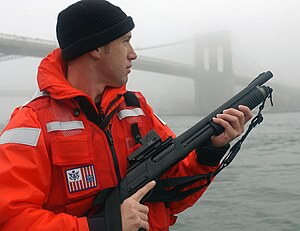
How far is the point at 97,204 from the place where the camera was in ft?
4.79

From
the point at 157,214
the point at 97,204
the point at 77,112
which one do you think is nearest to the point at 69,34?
the point at 77,112

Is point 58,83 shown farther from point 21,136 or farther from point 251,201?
point 251,201

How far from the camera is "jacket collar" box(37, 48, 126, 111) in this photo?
4.67 feet

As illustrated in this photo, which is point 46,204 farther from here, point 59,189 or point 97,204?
point 97,204

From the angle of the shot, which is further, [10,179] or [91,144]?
[91,144]

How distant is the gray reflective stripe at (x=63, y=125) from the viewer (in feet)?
4.65

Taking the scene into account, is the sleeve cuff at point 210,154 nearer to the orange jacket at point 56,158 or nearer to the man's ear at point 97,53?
the orange jacket at point 56,158

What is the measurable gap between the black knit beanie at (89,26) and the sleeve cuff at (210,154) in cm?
50

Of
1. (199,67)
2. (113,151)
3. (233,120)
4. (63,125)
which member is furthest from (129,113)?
(199,67)

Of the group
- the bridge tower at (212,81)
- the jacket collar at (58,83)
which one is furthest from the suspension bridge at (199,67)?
the jacket collar at (58,83)

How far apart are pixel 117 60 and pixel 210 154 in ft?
1.58

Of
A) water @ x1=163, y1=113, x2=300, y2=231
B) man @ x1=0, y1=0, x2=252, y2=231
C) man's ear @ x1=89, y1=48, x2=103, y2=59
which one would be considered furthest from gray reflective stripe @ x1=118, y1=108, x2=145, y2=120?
water @ x1=163, y1=113, x2=300, y2=231

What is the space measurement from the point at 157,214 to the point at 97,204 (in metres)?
0.27

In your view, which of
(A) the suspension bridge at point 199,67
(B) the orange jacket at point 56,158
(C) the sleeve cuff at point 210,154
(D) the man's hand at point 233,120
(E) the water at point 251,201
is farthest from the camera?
(A) the suspension bridge at point 199,67
